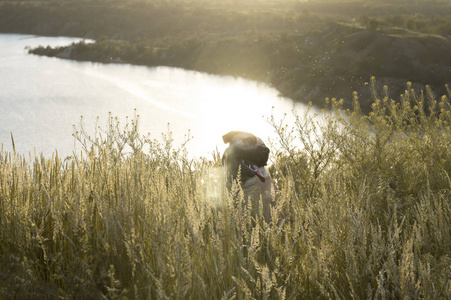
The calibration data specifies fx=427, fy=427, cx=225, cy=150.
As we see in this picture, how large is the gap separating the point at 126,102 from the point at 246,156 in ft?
110

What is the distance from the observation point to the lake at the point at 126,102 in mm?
27250

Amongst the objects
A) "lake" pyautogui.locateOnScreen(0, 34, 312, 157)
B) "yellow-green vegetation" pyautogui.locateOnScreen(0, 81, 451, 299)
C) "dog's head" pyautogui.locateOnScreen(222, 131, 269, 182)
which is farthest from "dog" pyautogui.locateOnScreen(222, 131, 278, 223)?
"lake" pyautogui.locateOnScreen(0, 34, 312, 157)

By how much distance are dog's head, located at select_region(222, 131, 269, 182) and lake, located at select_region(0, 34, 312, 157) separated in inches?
743

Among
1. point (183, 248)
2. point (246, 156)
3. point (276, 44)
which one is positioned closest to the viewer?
point (183, 248)

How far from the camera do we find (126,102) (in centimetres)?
3606

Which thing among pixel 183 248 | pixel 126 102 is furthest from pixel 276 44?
pixel 183 248

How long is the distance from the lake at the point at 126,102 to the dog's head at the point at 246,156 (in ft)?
61.9

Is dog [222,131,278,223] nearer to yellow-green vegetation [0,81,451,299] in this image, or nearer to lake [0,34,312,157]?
yellow-green vegetation [0,81,451,299]

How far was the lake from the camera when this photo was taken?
1073 inches

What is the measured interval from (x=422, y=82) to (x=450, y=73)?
2.59 m

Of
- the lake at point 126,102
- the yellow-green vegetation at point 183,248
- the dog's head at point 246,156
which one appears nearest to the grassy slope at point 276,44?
the lake at point 126,102

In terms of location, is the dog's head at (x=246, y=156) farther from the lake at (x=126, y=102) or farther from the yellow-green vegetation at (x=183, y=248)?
the lake at (x=126, y=102)

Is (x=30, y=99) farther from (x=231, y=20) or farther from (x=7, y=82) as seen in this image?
(x=231, y=20)

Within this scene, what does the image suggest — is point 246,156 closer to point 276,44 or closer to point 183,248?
point 183,248
